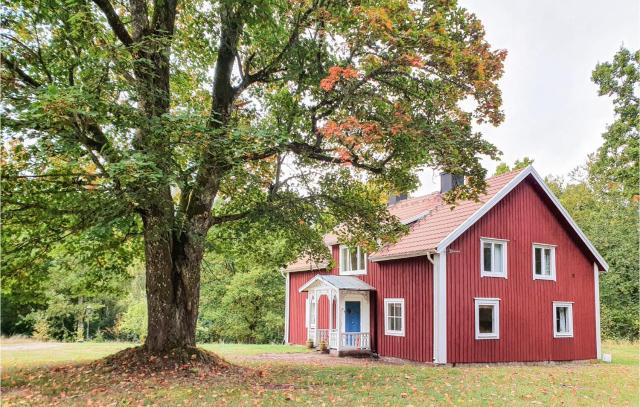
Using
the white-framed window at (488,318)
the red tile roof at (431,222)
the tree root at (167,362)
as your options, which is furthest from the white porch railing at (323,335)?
the tree root at (167,362)

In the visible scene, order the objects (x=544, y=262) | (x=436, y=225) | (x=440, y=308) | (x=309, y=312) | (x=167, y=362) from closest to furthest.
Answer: (x=167, y=362) → (x=440, y=308) → (x=436, y=225) → (x=544, y=262) → (x=309, y=312)

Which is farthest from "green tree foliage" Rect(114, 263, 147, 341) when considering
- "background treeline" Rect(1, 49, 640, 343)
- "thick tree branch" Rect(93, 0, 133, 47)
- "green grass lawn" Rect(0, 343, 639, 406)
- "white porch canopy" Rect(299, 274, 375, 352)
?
"thick tree branch" Rect(93, 0, 133, 47)

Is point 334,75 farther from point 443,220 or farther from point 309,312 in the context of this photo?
point 309,312

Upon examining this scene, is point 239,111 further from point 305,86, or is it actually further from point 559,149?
point 559,149

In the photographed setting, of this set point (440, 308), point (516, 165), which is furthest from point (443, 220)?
A: point (516, 165)

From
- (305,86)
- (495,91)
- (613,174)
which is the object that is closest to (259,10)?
(305,86)

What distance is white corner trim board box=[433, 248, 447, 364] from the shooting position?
16.2m

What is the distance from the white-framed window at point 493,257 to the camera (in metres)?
17.8

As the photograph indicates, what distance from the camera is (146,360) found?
10.7 meters

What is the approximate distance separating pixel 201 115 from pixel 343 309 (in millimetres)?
13056

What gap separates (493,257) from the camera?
1819 cm

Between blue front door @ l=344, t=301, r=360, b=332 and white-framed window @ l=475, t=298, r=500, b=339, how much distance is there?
5049mm

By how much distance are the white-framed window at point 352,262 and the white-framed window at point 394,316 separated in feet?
7.08

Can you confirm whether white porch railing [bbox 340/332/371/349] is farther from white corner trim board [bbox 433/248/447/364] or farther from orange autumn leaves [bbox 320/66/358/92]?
orange autumn leaves [bbox 320/66/358/92]
